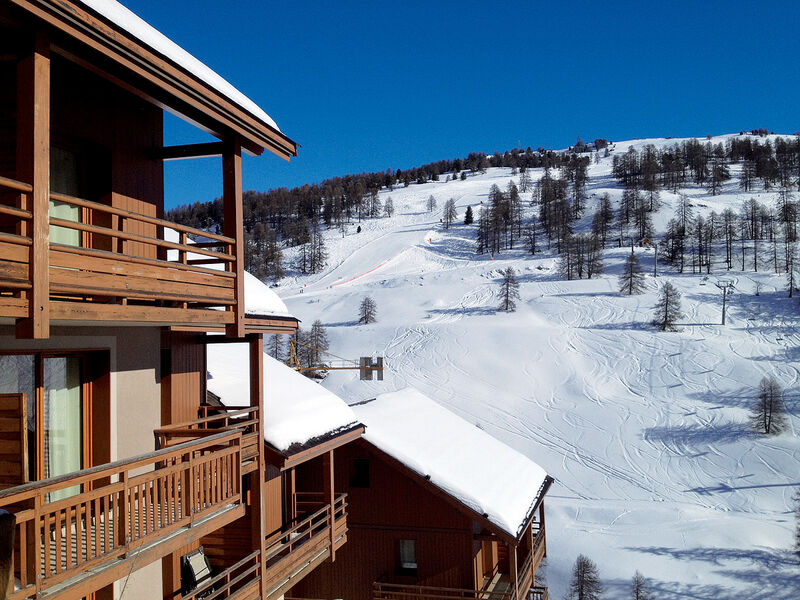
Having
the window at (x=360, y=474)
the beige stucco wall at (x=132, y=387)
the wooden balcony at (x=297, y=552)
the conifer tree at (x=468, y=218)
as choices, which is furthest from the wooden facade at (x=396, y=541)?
the conifer tree at (x=468, y=218)

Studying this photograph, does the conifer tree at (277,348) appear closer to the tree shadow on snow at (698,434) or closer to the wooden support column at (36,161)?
the tree shadow on snow at (698,434)

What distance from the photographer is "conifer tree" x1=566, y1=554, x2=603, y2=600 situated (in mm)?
19266

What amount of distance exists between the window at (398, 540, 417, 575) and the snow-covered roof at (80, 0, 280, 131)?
10.4m

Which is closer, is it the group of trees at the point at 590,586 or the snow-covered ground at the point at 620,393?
the group of trees at the point at 590,586

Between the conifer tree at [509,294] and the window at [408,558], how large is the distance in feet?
149

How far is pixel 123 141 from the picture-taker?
732 cm

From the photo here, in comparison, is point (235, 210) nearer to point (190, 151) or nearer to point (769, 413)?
point (190, 151)

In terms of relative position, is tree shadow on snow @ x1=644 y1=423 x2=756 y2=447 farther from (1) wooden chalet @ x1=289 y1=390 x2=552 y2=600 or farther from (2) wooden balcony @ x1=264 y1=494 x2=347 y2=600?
(2) wooden balcony @ x1=264 y1=494 x2=347 y2=600

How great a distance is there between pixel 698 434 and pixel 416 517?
26064 mm

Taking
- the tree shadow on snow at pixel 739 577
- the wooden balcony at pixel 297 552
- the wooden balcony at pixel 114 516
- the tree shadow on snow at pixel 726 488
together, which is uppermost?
the wooden balcony at pixel 114 516

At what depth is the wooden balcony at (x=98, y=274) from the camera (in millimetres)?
4203

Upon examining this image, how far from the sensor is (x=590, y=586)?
19344 mm

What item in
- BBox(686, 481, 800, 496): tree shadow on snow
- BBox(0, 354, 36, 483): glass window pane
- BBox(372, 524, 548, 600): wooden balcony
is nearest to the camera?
BBox(0, 354, 36, 483): glass window pane

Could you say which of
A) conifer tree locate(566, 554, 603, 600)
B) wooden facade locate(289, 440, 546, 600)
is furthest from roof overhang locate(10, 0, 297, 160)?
conifer tree locate(566, 554, 603, 600)
